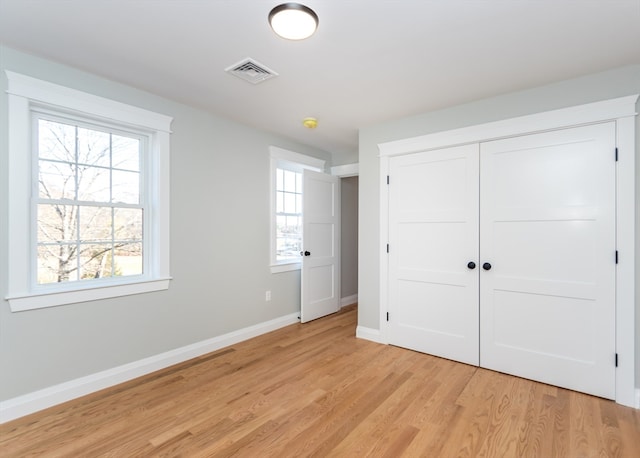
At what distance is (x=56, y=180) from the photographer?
2361 mm

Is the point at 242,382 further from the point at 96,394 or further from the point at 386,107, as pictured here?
the point at 386,107

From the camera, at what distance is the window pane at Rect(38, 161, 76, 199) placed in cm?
230

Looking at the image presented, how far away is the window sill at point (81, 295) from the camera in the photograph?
2121 mm

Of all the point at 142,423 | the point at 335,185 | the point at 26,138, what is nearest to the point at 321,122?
the point at 335,185

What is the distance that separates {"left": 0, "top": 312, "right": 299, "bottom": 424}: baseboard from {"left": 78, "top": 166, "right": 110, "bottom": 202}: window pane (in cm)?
140

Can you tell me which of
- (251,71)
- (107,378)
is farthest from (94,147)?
(107,378)

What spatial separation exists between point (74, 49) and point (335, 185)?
10.6 ft

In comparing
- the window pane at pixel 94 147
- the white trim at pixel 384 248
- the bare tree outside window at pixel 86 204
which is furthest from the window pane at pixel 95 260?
the white trim at pixel 384 248

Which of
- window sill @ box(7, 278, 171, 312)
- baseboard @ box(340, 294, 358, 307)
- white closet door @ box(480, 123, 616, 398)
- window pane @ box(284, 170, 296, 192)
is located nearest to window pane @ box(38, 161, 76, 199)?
window sill @ box(7, 278, 171, 312)

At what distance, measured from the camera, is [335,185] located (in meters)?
4.65

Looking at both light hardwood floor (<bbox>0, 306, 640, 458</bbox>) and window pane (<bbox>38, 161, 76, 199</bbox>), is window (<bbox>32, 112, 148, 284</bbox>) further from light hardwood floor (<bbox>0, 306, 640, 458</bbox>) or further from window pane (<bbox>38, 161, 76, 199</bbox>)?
light hardwood floor (<bbox>0, 306, 640, 458</bbox>)

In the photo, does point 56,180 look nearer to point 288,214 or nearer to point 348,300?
point 288,214

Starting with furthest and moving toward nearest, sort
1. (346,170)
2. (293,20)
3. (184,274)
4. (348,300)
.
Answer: (348,300) → (346,170) → (184,274) → (293,20)

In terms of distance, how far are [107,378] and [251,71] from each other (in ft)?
8.79
